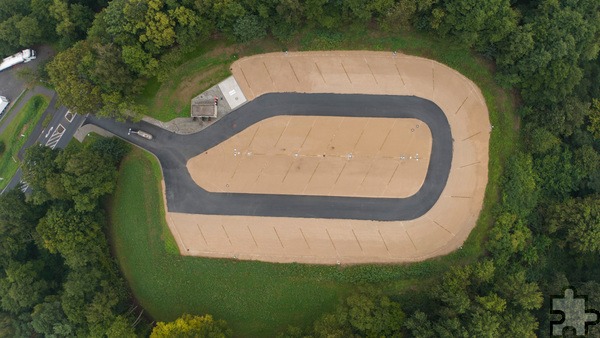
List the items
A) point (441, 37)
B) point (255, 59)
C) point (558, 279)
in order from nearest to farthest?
point (558, 279), point (441, 37), point (255, 59)

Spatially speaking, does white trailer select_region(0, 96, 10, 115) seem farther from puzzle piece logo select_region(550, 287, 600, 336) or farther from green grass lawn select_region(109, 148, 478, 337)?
puzzle piece logo select_region(550, 287, 600, 336)

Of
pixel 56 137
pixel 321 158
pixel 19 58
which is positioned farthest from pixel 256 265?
pixel 19 58

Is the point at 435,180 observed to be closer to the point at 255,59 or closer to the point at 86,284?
the point at 255,59

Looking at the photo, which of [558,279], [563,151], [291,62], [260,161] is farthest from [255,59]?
[558,279]

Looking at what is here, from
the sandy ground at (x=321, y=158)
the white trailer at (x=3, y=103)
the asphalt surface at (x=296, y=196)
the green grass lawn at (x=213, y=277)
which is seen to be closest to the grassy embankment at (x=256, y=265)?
the green grass lawn at (x=213, y=277)

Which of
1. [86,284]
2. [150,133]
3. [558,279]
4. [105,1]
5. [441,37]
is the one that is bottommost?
[558,279]
